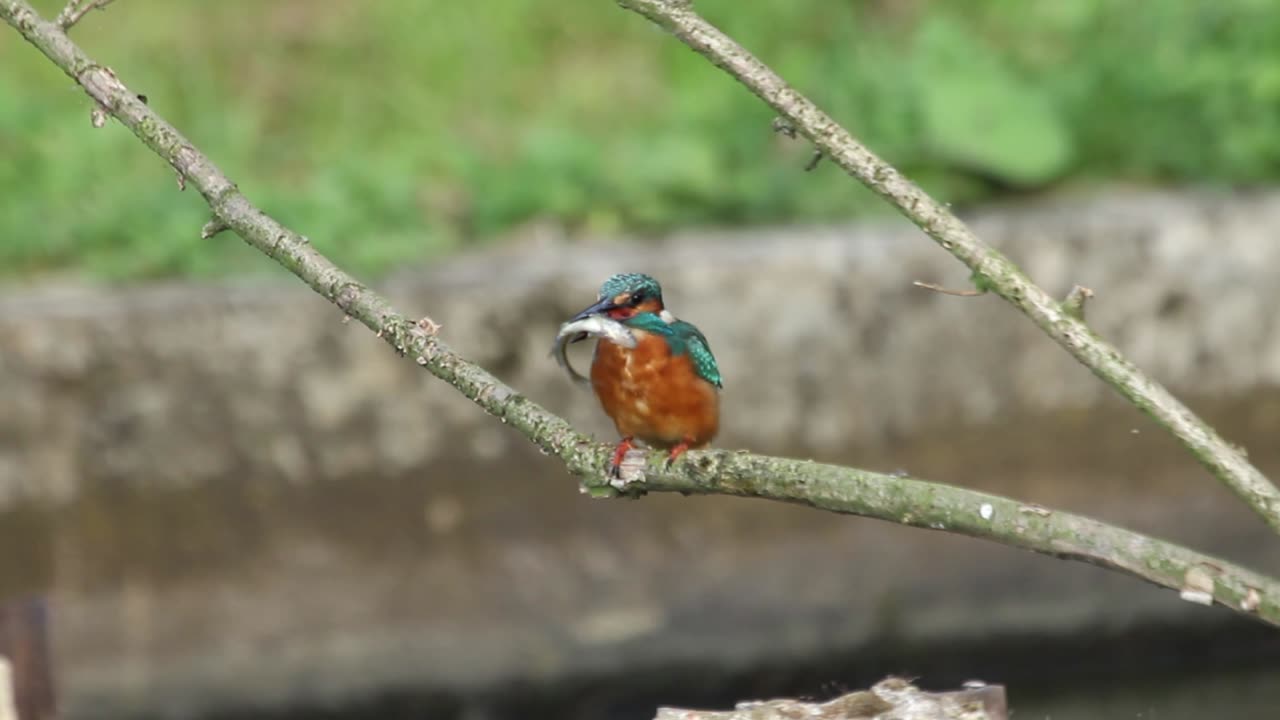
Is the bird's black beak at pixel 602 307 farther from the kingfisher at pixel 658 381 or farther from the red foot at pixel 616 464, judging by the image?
the red foot at pixel 616 464

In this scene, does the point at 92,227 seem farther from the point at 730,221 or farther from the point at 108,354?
the point at 730,221

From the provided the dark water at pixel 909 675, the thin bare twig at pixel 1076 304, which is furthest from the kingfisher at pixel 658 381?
the dark water at pixel 909 675

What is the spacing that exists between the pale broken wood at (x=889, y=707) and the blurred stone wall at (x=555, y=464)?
6.94 ft

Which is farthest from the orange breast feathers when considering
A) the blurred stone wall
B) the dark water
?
the dark water

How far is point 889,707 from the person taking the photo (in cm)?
159

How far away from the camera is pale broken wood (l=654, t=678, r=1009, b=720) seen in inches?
61.1

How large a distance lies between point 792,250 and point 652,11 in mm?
2169

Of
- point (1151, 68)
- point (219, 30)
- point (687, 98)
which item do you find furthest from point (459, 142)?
point (1151, 68)

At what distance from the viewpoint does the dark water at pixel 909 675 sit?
3.68 meters

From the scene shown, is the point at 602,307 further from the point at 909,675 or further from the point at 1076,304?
the point at 909,675

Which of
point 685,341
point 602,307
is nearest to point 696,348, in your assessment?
point 685,341

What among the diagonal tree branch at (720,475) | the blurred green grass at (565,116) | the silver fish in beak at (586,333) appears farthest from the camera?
the blurred green grass at (565,116)

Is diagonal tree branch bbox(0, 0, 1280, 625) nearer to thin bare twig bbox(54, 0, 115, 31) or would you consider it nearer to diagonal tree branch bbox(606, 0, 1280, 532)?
thin bare twig bbox(54, 0, 115, 31)

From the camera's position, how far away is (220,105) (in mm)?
4602
